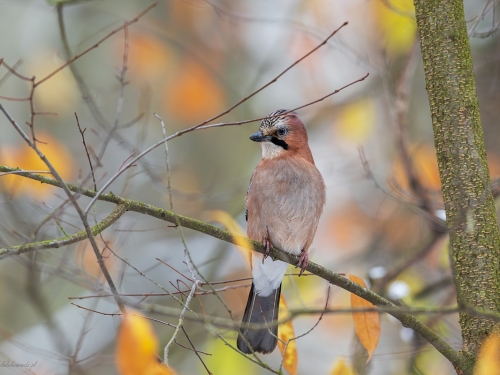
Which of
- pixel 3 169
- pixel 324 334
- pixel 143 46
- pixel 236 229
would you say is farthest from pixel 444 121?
pixel 143 46

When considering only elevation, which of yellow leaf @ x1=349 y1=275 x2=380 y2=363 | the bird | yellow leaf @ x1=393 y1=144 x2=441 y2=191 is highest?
yellow leaf @ x1=393 y1=144 x2=441 y2=191

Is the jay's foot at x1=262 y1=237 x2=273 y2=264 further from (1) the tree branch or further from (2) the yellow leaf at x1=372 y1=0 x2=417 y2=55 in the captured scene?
(2) the yellow leaf at x1=372 y1=0 x2=417 y2=55

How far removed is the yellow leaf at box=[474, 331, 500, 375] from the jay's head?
254 centimetres

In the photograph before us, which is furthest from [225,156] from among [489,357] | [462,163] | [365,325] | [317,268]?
[489,357]

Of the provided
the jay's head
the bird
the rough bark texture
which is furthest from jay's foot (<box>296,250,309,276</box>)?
the rough bark texture

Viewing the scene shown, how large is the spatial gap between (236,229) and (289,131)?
1.57 metres

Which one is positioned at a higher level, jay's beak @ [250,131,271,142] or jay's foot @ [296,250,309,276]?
jay's beak @ [250,131,271,142]

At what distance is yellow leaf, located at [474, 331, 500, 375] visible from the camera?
2.69 m

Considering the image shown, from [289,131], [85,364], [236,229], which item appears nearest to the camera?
[236,229]

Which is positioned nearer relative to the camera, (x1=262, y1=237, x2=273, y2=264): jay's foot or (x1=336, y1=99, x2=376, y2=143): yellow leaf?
(x1=262, y1=237, x2=273, y2=264): jay's foot

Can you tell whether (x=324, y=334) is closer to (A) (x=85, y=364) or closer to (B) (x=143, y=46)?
(A) (x=85, y=364)

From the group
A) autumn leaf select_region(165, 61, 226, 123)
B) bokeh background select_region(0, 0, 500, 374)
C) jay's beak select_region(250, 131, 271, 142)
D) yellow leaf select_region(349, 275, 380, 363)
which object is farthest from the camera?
autumn leaf select_region(165, 61, 226, 123)

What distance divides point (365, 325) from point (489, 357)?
95 cm

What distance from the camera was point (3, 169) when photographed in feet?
10.1
